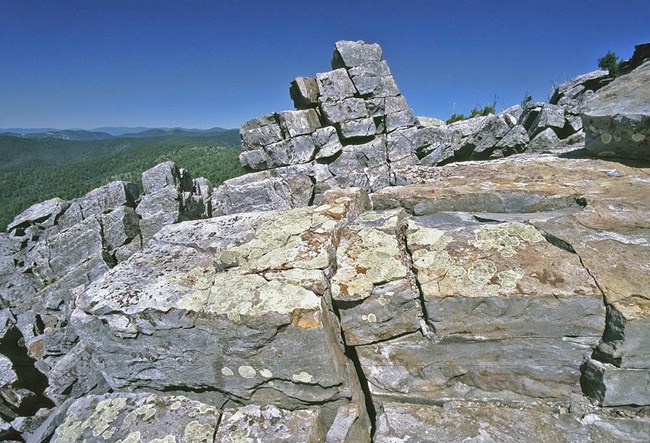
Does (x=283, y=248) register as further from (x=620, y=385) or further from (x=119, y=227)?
(x=119, y=227)

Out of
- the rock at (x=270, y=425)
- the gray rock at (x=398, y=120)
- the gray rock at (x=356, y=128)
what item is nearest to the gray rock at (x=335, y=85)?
the gray rock at (x=356, y=128)

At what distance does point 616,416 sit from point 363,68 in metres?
27.2

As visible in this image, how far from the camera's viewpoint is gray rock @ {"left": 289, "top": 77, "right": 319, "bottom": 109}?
2572cm

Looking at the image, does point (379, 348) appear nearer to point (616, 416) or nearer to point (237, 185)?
point (616, 416)

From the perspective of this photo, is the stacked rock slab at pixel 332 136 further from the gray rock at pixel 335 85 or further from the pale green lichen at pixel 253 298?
the pale green lichen at pixel 253 298

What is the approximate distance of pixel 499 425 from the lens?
338 cm

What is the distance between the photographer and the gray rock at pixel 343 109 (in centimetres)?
2656

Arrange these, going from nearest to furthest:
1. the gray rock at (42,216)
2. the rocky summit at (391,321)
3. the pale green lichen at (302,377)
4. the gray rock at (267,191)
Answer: the rocky summit at (391,321) → the pale green lichen at (302,377) → the gray rock at (42,216) → the gray rock at (267,191)

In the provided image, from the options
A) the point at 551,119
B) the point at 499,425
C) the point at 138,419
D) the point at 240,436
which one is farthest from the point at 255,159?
the point at 499,425

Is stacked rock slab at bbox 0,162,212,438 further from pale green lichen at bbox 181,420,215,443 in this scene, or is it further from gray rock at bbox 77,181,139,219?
pale green lichen at bbox 181,420,215,443

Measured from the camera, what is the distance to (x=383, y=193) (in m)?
5.53

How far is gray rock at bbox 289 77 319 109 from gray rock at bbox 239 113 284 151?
2496 mm

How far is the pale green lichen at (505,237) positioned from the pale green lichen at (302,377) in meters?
2.45

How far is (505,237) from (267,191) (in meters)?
22.3
